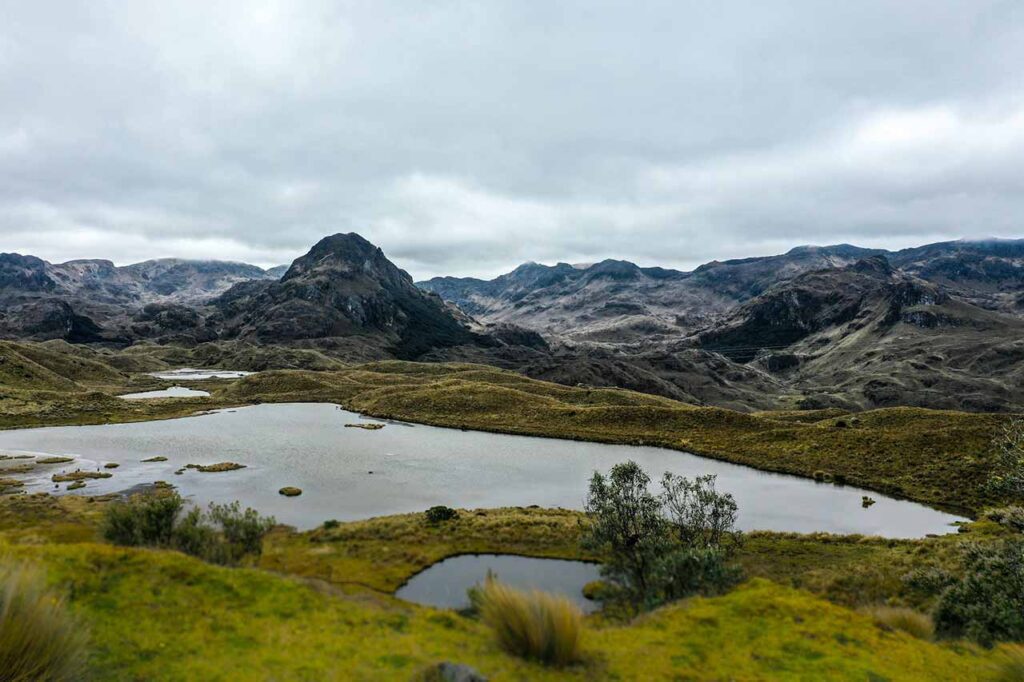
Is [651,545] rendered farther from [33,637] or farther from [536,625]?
[33,637]

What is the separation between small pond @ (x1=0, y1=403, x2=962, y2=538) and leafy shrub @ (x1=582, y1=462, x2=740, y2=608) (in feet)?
55.6

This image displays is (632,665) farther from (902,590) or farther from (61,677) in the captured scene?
(902,590)

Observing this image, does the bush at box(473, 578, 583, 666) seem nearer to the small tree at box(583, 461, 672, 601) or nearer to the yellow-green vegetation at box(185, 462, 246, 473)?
the small tree at box(583, 461, 672, 601)

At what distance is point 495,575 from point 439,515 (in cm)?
1428

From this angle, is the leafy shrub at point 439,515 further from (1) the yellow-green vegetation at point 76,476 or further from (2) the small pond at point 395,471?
(1) the yellow-green vegetation at point 76,476

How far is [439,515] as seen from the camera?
56.2 metres

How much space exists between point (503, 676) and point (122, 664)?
47.9 ft

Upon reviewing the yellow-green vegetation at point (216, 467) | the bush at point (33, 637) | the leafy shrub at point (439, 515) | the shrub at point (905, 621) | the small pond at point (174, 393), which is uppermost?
the bush at point (33, 637)

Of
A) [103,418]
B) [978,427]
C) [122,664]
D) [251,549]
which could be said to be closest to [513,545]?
[251,549]

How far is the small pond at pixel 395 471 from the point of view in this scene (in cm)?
6344

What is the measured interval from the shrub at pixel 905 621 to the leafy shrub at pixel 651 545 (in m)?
7.79

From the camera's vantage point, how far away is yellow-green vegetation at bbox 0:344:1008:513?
78500mm

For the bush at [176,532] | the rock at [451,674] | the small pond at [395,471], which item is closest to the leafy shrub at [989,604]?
the small pond at [395,471]

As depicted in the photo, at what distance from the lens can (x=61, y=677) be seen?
1650cm
